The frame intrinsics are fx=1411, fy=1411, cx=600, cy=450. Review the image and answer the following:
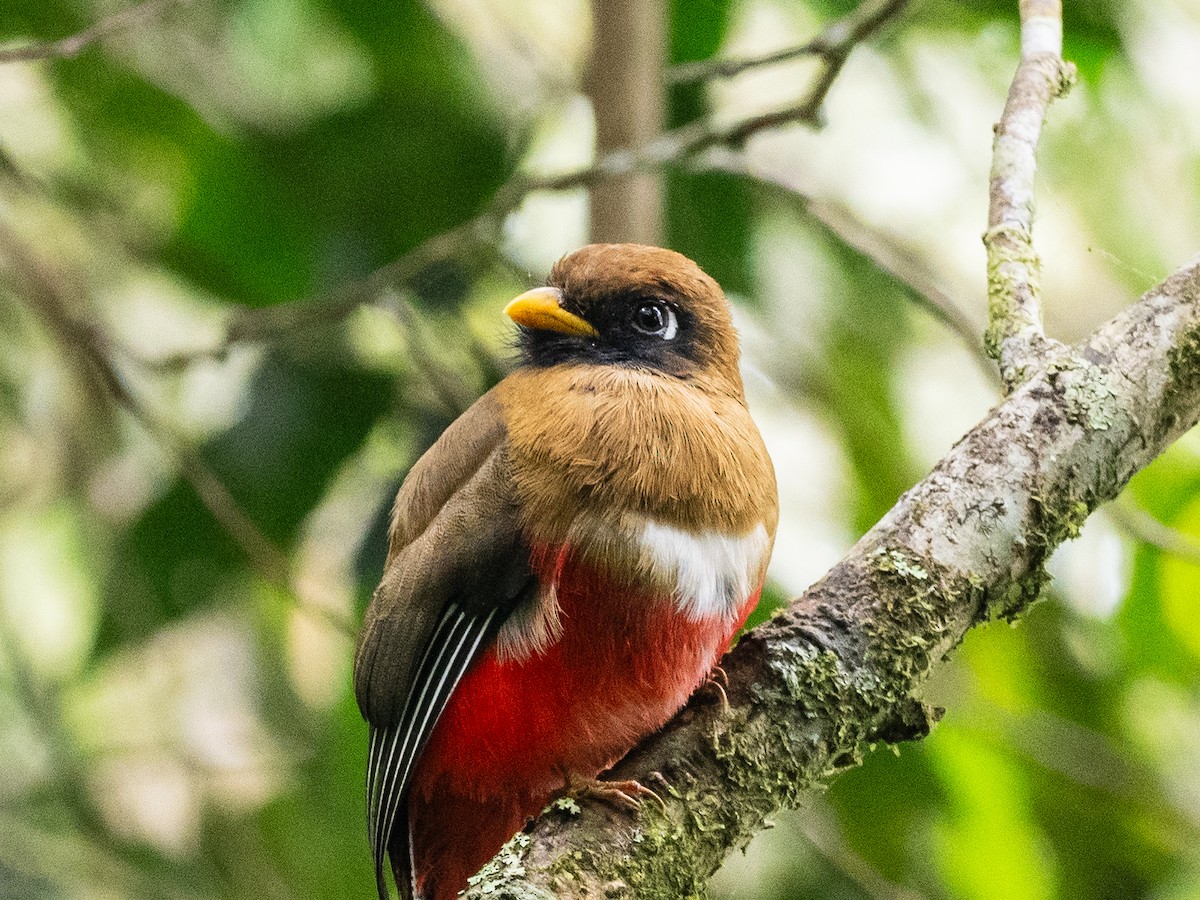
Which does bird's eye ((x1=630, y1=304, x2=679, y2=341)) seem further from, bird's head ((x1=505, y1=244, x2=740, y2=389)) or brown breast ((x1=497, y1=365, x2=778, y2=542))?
brown breast ((x1=497, y1=365, x2=778, y2=542))

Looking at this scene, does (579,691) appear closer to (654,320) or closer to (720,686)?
(720,686)

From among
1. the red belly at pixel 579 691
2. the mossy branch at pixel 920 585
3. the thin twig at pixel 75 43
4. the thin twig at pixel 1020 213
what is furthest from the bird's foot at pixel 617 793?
the thin twig at pixel 75 43

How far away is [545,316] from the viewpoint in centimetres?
284

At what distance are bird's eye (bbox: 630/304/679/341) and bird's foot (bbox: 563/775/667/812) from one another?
3.69 ft

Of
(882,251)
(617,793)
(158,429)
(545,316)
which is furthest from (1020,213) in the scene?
(158,429)

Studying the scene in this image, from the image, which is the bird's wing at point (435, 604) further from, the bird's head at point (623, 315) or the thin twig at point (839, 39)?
the thin twig at point (839, 39)

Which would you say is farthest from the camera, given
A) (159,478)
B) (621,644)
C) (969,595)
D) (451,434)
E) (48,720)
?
(159,478)

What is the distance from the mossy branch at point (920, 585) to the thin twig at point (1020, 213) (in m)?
0.12

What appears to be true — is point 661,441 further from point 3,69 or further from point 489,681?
point 3,69

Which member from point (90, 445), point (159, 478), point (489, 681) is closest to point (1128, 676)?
point (489, 681)

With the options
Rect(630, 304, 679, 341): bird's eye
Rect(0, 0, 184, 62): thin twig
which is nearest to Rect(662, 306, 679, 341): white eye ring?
Rect(630, 304, 679, 341): bird's eye

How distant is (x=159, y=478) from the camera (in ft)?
13.0

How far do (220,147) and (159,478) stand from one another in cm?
94

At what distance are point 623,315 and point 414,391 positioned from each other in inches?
43.3
